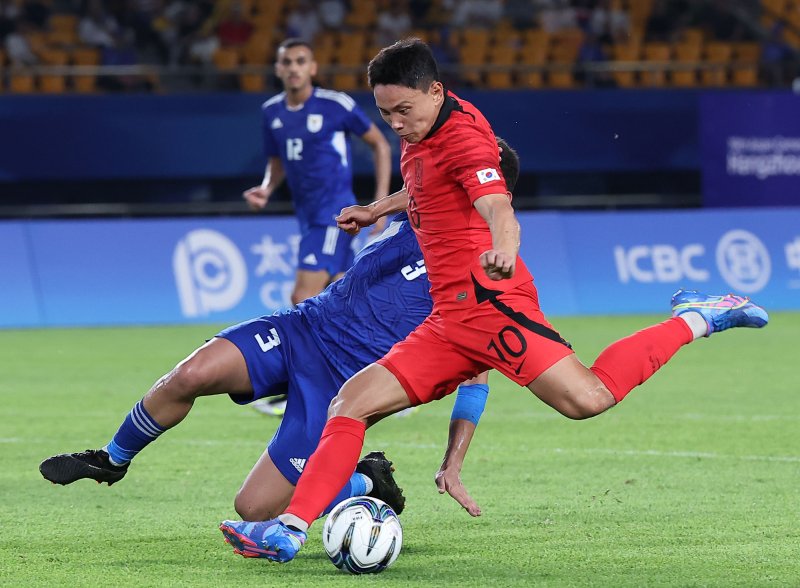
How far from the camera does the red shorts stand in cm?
522

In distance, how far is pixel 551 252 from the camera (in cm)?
1788

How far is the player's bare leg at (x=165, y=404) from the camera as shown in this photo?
5.76 m

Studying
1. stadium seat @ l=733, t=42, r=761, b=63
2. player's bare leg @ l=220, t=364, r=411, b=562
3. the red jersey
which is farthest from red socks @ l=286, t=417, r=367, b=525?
stadium seat @ l=733, t=42, r=761, b=63

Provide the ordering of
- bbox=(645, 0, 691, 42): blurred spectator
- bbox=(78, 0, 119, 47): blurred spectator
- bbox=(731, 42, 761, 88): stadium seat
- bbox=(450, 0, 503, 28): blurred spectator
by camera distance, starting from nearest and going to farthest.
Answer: bbox=(78, 0, 119, 47): blurred spectator, bbox=(731, 42, 761, 88): stadium seat, bbox=(450, 0, 503, 28): blurred spectator, bbox=(645, 0, 691, 42): blurred spectator

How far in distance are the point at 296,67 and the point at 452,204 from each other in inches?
229

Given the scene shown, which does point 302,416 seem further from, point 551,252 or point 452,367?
point 551,252

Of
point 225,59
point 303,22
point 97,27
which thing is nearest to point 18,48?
point 97,27

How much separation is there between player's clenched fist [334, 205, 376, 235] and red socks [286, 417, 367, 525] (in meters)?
0.95

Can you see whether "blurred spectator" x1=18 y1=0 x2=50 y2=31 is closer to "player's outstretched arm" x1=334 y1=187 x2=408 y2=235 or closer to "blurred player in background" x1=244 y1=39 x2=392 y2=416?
"blurred player in background" x1=244 y1=39 x2=392 y2=416

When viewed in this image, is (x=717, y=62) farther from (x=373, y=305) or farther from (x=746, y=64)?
(x=373, y=305)

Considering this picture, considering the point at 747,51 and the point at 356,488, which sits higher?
the point at 356,488

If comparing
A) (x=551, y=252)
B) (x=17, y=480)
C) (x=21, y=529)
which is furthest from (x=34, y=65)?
(x=21, y=529)

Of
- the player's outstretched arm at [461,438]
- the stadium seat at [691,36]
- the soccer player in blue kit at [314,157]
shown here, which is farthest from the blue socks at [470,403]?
the stadium seat at [691,36]

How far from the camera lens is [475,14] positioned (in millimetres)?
24031
